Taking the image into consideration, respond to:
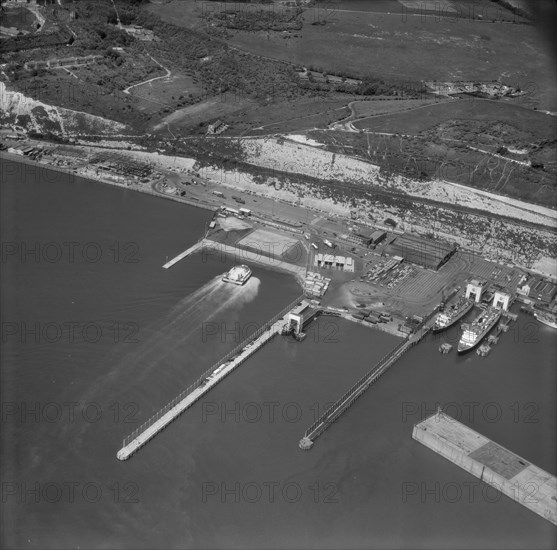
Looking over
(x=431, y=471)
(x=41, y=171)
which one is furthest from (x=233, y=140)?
A: (x=431, y=471)

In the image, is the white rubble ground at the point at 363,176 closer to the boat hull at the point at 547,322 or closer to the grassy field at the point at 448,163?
the grassy field at the point at 448,163

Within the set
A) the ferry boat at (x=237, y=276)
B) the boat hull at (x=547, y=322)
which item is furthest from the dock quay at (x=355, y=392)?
the ferry boat at (x=237, y=276)

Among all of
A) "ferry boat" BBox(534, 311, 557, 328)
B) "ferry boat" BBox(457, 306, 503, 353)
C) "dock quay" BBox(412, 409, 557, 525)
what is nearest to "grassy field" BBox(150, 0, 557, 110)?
"ferry boat" BBox(534, 311, 557, 328)

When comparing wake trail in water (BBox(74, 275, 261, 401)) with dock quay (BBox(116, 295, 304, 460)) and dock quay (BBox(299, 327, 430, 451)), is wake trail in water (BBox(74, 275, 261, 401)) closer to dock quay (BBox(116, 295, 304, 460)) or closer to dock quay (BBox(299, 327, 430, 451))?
dock quay (BBox(116, 295, 304, 460))

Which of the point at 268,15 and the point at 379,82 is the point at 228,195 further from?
the point at 268,15

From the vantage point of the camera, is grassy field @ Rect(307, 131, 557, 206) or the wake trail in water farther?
grassy field @ Rect(307, 131, 557, 206)

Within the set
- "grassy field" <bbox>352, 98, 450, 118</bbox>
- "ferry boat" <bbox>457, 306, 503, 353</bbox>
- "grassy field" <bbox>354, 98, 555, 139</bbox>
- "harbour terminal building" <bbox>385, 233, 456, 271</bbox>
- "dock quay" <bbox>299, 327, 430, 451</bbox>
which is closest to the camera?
"dock quay" <bbox>299, 327, 430, 451</bbox>
